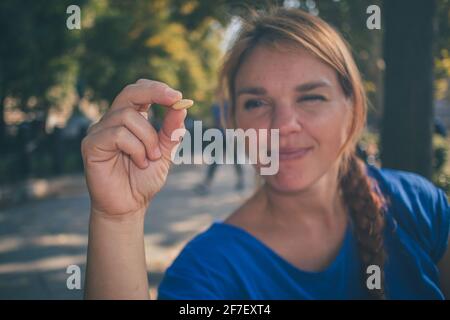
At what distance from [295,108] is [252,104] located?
142 mm

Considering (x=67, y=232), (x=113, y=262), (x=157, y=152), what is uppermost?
(x=157, y=152)

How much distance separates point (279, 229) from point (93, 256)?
70cm

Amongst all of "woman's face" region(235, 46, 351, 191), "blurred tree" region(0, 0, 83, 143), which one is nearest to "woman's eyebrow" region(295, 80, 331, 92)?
"woman's face" region(235, 46, 351, 191)

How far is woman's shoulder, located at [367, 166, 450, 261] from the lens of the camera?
1507 mm

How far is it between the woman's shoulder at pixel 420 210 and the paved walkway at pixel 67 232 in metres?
1.88

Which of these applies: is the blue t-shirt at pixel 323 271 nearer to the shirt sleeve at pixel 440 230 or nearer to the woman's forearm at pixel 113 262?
the shirt sleeve at pixel 440 230

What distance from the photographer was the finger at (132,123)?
1031mm

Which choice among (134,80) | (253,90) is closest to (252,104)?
(253,90)

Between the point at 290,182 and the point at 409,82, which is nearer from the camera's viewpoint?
the point at 290,182

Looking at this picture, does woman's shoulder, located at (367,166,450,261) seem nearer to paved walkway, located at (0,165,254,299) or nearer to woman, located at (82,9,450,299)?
woman, located at (82,9,450,299)

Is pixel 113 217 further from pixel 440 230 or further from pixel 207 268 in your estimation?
pixel 440 230

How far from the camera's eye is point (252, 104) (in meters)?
1.42
